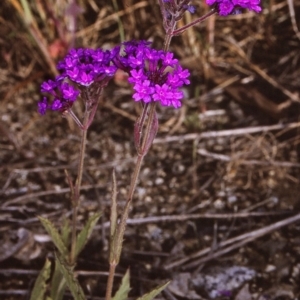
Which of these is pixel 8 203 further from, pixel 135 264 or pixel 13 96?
pixel 13 96

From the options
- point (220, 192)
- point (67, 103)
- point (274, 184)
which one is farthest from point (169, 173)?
point (67, 103)

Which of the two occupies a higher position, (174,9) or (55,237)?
(174,9)

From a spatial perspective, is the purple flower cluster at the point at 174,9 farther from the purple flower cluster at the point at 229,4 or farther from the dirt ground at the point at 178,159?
the dirt ground at the point at 178,159

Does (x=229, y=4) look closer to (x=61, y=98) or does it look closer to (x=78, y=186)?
(x=61, y=98)

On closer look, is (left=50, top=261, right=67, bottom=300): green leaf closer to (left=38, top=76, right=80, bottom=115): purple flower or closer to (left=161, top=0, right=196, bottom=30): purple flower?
(left=38, top=76, right=80, bottom=115): purple flower

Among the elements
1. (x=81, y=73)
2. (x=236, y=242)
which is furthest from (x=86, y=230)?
(x=236, y=242)

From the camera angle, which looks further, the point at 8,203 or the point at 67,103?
the point at 8,203

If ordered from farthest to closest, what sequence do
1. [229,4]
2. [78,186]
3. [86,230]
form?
1. [86,230]
2. [78,186]
3. [229,4]
